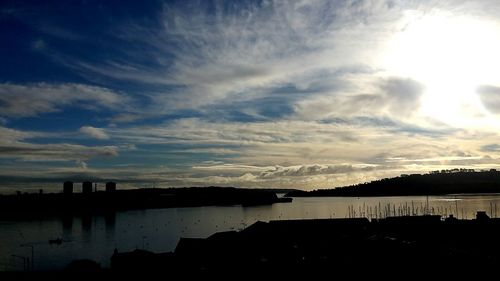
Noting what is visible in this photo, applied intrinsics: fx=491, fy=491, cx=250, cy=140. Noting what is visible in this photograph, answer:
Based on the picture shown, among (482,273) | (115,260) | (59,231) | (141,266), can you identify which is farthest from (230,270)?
(59,231)

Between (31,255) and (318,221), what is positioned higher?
(318,221)

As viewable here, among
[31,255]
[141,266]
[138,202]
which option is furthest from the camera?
[138,202]

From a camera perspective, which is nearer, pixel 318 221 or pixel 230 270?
pixel 230 270

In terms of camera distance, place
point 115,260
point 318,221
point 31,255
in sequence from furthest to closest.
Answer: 1. point 31,255
2. point 318,221
3. point 115,260

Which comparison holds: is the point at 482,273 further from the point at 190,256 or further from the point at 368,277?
the point at 190,256

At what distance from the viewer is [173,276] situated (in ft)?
86.7

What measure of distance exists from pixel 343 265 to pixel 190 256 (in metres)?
10.9

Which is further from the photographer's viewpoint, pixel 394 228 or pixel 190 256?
pixel 394 228

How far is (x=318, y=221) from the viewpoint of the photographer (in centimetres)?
4822

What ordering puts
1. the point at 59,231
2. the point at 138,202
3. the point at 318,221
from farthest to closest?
1. the point at 138,202
2. the point at 59,231
3. the point at 318,221

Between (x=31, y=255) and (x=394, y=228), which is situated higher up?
(x=394, y=228)

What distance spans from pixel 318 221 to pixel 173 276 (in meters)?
24.4

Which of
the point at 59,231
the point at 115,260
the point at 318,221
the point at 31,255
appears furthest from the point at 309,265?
the point at 59,231

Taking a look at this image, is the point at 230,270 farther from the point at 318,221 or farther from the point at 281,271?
the point at 318,221
